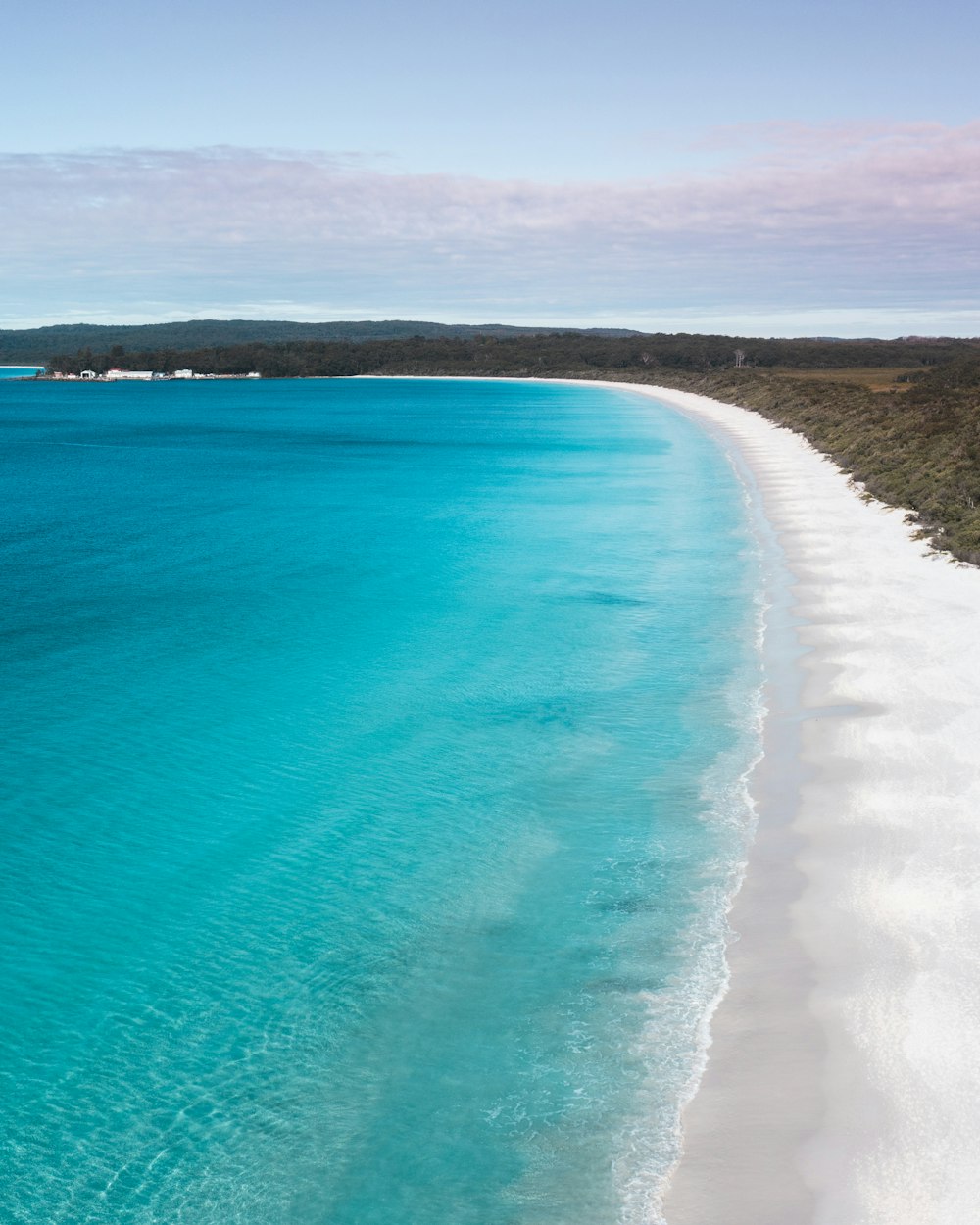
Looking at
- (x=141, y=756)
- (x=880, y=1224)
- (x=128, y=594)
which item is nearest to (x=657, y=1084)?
(x=880, y=1224)

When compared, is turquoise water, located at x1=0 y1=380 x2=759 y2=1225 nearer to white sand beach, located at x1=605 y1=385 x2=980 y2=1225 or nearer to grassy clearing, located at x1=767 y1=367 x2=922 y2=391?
white sand beach, located at x1=605 y1=385 x2=980 y2=1225

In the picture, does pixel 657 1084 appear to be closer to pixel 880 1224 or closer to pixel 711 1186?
pixel 711 1186

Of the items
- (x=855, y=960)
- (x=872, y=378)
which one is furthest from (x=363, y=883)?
(x=872, y=378)

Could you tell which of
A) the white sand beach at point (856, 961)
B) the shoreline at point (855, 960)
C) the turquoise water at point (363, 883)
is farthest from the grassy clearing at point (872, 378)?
the white sand beach at point (856, 961)

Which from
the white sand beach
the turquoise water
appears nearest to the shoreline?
the white sand beach

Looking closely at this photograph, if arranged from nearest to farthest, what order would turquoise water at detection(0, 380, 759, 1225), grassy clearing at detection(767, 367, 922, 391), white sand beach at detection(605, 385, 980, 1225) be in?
white sand beach at detection(605, 385, 980, 1225), turquoise water at detection(0, 380, 759, 1225), grassy clearing at detection(767, 367, 922, 391)

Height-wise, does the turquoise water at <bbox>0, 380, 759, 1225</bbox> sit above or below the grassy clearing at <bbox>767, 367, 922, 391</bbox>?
below
